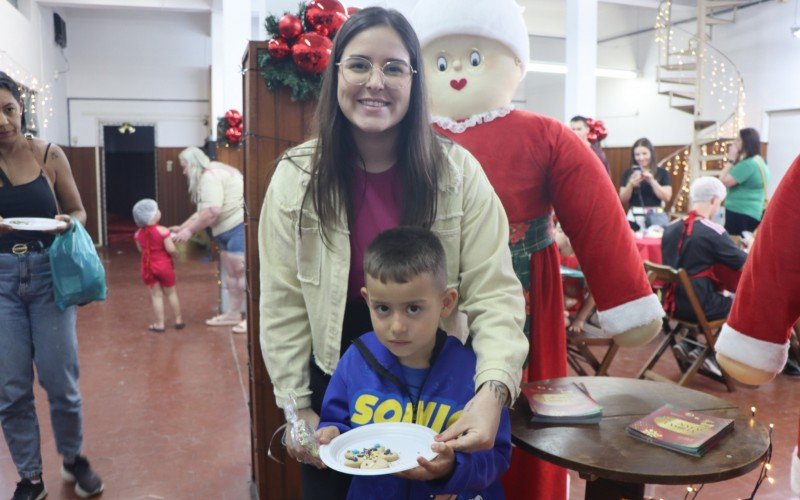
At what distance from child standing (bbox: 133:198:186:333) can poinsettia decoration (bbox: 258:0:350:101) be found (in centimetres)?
336

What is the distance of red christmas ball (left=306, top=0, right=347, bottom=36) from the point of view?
2236mm

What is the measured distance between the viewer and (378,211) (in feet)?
4.79

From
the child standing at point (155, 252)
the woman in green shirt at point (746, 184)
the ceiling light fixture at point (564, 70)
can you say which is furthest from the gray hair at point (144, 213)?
the ceiling light fixture at point (564, 70)

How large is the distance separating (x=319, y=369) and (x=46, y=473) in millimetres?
2096

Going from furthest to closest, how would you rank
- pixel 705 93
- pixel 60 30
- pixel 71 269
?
pixel 705 93, pixel 60 30, pixel 71 269

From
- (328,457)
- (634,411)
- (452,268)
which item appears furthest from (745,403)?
(328,457)

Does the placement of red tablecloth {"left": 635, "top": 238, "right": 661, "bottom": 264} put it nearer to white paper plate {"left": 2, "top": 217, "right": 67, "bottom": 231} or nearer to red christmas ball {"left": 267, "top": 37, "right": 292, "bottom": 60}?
red christmas ball {"left": 267, "top": 37, "right": 292, "bottom": 60}

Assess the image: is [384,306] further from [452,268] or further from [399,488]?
[399,488]

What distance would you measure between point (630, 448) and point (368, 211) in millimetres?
822

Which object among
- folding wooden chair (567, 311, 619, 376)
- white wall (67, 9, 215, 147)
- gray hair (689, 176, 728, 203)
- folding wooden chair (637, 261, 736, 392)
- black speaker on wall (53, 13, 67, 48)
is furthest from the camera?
white wall (67, 9, 215, 147)

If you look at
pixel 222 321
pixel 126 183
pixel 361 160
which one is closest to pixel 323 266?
pixel 361 160

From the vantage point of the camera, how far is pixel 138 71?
12008 mm

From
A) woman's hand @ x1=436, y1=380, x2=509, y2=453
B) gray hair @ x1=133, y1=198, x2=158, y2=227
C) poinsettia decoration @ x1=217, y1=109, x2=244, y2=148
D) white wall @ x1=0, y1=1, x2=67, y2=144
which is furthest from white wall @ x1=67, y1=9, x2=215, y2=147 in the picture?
woman's hand @ x1=436, y1=380, x2=509, y2=453

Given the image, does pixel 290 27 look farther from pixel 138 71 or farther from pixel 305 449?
pixel 138 71
